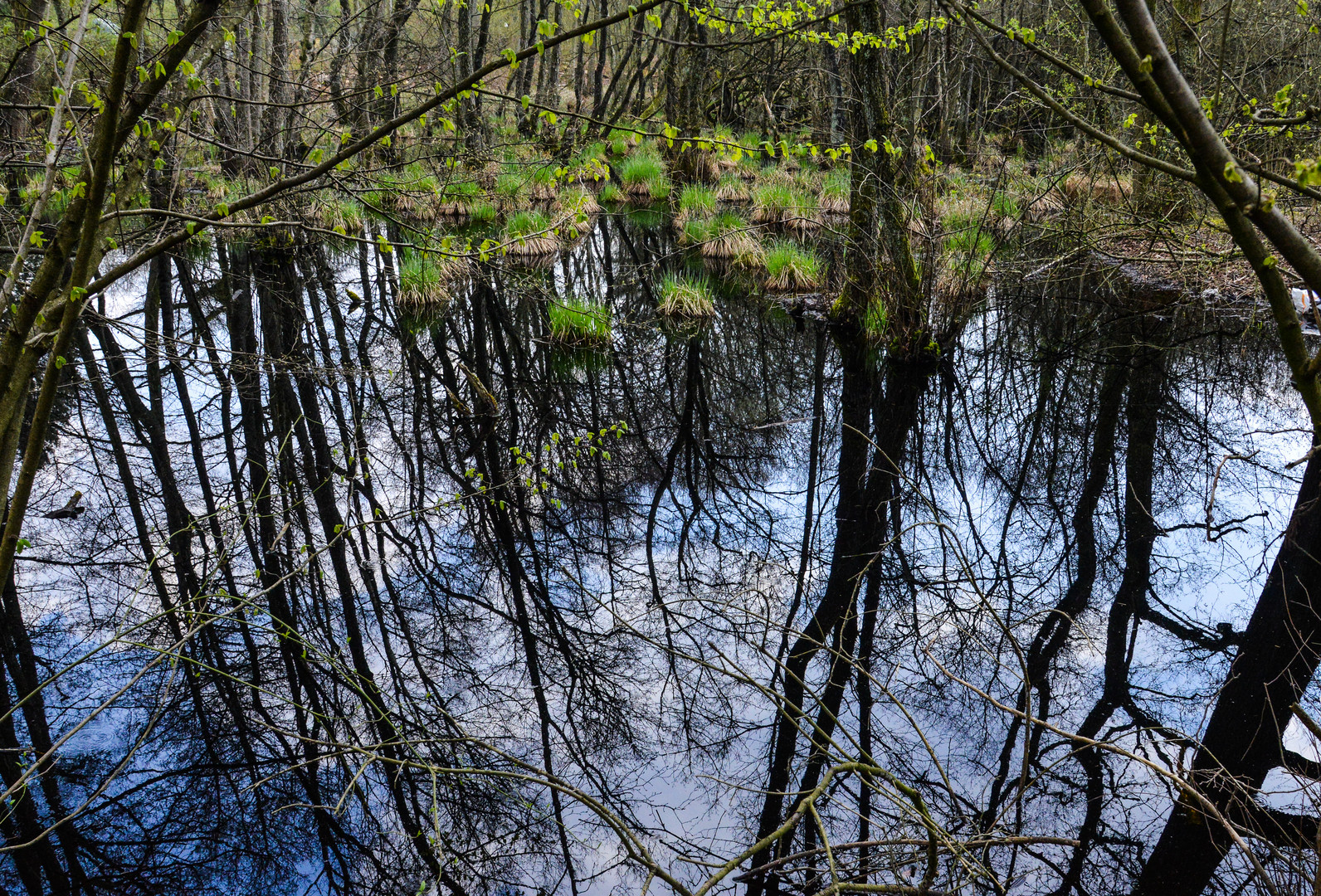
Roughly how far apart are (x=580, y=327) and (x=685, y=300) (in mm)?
1468

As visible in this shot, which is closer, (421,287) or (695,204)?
(421,287)

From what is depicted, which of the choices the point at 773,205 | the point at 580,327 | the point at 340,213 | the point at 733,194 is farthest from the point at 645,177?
the point at 580,327

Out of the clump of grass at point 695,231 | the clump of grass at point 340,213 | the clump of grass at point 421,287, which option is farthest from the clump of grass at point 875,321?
the clump of grass at point 340,213

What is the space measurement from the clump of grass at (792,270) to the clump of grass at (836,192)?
125 inches

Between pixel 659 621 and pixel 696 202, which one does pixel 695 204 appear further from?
pixel 659 621

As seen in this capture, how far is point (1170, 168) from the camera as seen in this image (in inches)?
59.1

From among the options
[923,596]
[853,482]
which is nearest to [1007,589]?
[923,596]

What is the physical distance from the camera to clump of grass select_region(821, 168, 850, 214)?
1345 cm

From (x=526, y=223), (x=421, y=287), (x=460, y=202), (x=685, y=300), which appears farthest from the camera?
(x=460, y=202)

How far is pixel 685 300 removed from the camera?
9781mm

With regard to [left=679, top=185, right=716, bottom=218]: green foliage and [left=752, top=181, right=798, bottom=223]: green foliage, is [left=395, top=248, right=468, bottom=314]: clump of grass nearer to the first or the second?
[left=679, top=185, right=716, bottom=218]: green foliage

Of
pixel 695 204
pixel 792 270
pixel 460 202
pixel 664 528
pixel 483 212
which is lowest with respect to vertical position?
pixel 664 528

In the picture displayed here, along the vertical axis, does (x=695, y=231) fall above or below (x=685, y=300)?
above

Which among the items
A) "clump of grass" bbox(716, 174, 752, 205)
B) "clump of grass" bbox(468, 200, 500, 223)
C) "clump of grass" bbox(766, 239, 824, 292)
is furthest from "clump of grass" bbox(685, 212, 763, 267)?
"clump of grass" bbox(468, 200, 500, 223)
